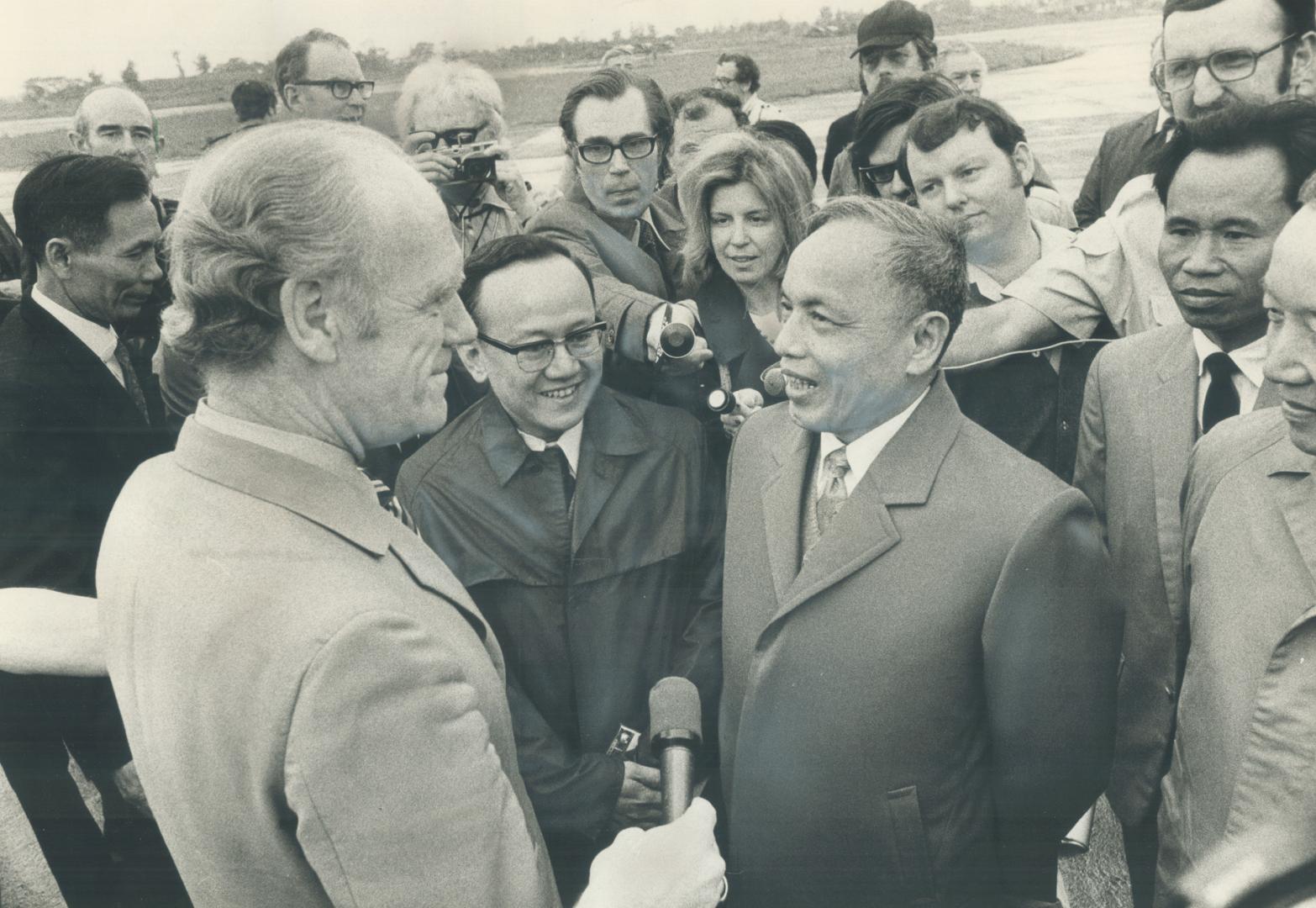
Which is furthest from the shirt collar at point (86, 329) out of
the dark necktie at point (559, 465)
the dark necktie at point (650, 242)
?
the dark necktie at point (650, 242)

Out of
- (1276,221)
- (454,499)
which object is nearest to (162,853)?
(454,499)

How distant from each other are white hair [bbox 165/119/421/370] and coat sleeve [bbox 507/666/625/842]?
4.03ft

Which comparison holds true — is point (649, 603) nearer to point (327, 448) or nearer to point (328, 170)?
point (327, 448)

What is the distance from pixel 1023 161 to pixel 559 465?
1.55 m

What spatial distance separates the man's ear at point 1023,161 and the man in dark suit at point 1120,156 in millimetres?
576

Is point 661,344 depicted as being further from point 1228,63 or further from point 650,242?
point 1228,63

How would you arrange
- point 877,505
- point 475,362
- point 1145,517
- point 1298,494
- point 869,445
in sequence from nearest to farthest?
point 1298,494, point 877,505, point 869,445, point 1145,517, point 475,362

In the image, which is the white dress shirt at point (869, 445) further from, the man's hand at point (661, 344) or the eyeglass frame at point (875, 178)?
the eyeglass frame at point (875, 178)

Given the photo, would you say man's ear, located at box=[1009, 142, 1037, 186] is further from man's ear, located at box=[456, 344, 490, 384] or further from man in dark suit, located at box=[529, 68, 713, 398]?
man's ear, located at box=[456, 344, 490, 384]

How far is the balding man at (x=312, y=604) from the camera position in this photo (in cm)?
120

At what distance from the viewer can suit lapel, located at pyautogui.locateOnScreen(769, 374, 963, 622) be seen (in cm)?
196

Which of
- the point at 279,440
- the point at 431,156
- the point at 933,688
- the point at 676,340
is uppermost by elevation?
the point at 431,156

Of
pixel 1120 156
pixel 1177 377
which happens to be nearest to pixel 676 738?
pixel 1177 377

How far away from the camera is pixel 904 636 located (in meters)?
1.92
